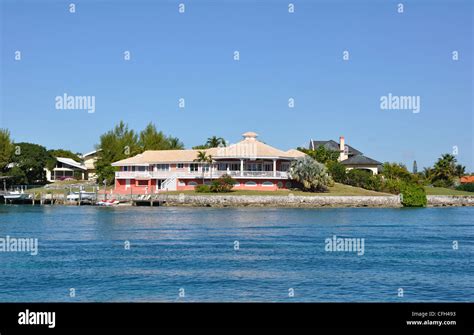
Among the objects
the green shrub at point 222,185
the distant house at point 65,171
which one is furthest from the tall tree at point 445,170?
the distant house at point 65,171

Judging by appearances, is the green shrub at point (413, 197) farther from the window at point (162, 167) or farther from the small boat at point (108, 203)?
the small boat at point (108, 203)

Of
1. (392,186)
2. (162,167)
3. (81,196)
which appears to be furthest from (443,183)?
(81,196)

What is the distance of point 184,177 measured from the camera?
301 ft

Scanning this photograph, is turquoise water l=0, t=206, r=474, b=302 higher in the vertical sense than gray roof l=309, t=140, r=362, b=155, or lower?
lower

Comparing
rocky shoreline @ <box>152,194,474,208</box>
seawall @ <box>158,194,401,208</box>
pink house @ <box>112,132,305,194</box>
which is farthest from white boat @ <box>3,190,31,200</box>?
seawall @ <box>158,194,401,208</box>

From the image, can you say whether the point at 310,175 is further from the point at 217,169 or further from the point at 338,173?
the point at 217,169

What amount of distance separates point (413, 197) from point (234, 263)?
195 feet

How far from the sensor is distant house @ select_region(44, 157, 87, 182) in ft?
416

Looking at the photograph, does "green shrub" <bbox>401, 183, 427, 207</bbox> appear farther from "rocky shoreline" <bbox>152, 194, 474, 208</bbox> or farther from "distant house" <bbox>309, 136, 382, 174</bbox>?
"distant house" <bbox>309, 136, 382, 174</bbox>

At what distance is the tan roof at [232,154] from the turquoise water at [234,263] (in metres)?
36.7

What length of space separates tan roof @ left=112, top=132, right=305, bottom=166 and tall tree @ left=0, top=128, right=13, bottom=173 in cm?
1888

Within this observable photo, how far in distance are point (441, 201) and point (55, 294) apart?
72574 mm
